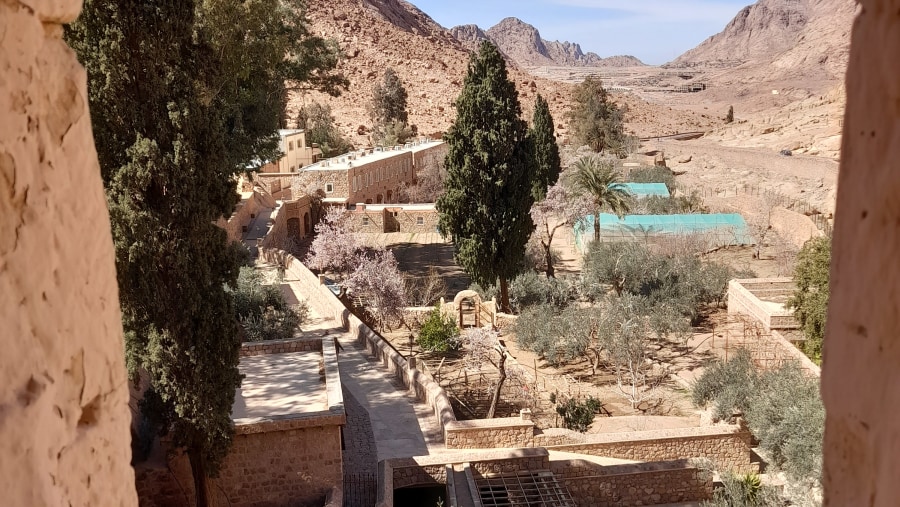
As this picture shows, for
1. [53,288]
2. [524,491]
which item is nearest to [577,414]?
[524,491]

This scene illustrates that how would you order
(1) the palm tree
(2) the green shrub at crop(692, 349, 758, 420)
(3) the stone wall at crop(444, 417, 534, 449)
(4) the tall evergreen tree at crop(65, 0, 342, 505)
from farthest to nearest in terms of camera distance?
(1) the palm tree < (2) the green shrub at crop(692, 349, 758, 420) < (3) the stone wall at crop(444, 417, 534, 449) < (4) the tall evergreen tree at crop(65, 0, 342, 505)

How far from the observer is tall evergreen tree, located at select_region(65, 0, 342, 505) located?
9.34m

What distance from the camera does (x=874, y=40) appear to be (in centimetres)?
151

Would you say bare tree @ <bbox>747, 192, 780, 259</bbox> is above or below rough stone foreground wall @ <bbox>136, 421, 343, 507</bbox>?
above

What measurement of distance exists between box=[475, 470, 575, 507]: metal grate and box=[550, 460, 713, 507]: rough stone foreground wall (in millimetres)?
383

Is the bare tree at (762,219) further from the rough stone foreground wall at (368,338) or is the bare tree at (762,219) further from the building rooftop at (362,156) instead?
the building rooftop at (362,156)

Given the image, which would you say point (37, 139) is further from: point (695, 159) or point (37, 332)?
point (695, 159)

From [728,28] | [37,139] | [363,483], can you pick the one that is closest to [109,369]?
[37,139]

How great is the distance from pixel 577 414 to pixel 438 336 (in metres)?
5.87

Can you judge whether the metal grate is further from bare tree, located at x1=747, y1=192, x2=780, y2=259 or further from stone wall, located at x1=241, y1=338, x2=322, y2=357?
bare tree, located at x1=747, y1=192, x2=780, y2=259

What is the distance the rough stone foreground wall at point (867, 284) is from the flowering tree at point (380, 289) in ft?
64.2

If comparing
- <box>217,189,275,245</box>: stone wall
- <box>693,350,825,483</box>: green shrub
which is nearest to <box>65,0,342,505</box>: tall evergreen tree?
<box>693,350,825,483</box>: green shrub

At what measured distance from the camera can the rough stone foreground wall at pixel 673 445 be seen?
45.6 ft

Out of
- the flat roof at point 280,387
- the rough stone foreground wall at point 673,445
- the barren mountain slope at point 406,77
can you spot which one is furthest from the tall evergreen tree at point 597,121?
the flat roof at point 280,387
